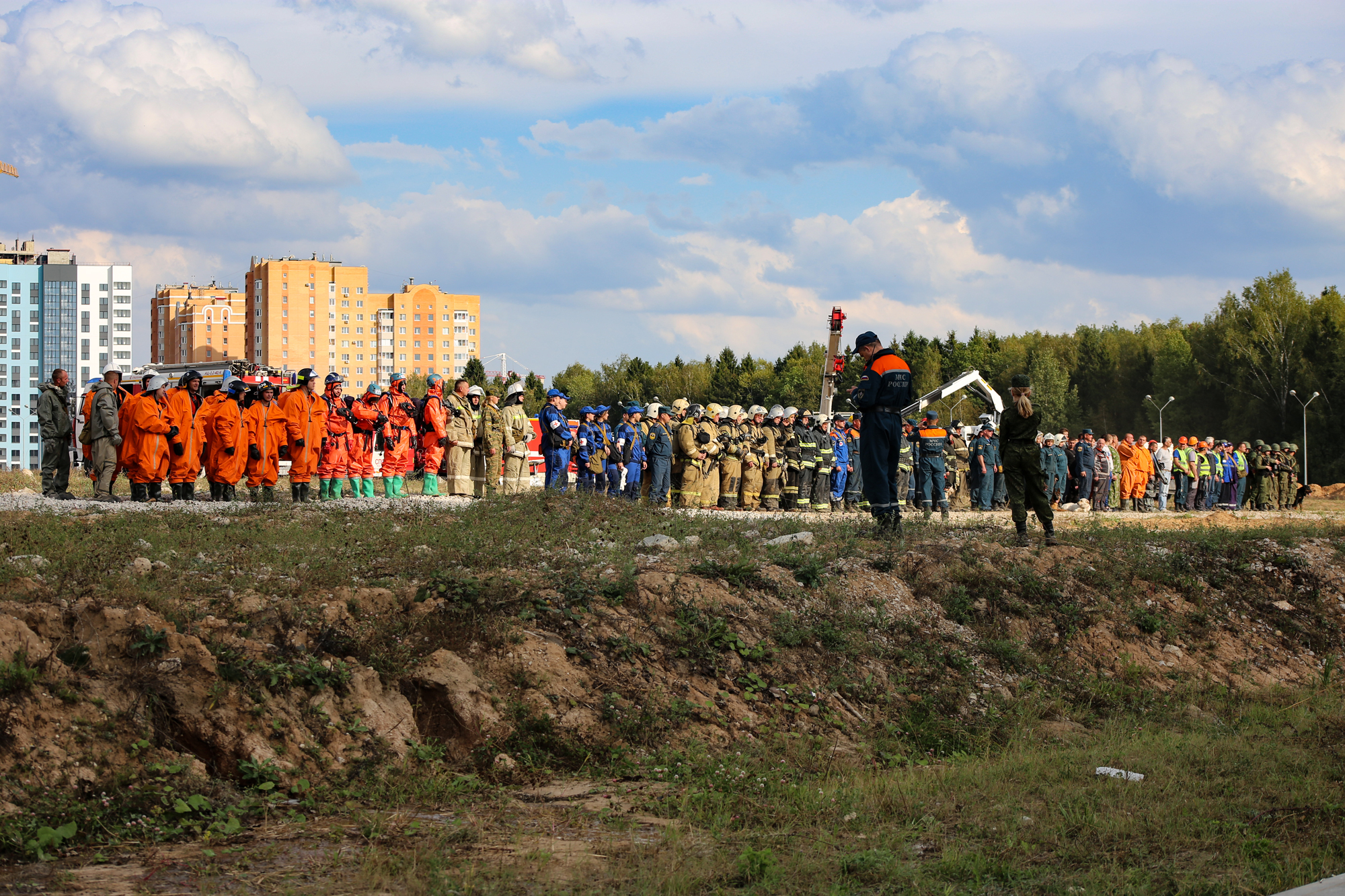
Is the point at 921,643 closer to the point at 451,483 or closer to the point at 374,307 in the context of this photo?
the point at 451,483

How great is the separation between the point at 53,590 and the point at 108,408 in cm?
769

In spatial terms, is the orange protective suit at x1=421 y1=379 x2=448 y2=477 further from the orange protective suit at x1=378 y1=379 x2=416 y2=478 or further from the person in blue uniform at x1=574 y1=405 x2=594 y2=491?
the person in blue uniform at x1=574 y1=405 x2=594 y2=491

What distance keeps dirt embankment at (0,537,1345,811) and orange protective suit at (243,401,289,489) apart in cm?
718

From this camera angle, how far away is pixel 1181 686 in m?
9.09

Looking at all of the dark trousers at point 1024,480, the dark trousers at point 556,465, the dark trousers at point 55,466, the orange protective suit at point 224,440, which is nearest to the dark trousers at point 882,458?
the dark trousers at point 1024,480

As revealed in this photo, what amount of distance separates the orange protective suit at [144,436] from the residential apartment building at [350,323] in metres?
105

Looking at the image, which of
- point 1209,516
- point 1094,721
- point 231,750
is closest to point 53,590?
point 231,750

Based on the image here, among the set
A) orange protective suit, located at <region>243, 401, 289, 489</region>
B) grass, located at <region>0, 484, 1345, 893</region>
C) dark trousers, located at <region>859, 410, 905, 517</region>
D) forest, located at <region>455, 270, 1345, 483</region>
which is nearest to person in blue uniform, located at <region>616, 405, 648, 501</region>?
orange protective suit, located at <region>243, 401, 289, 489</region>

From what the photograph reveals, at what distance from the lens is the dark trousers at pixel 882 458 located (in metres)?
11.0

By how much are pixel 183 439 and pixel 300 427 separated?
58.6 inches

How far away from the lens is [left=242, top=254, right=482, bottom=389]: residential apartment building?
123m

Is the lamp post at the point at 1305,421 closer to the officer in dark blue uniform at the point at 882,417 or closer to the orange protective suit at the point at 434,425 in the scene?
the orange protective suit at the point at 434,425

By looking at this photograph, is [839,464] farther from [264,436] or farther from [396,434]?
[264,436]

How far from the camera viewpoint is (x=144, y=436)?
14.0 meters
